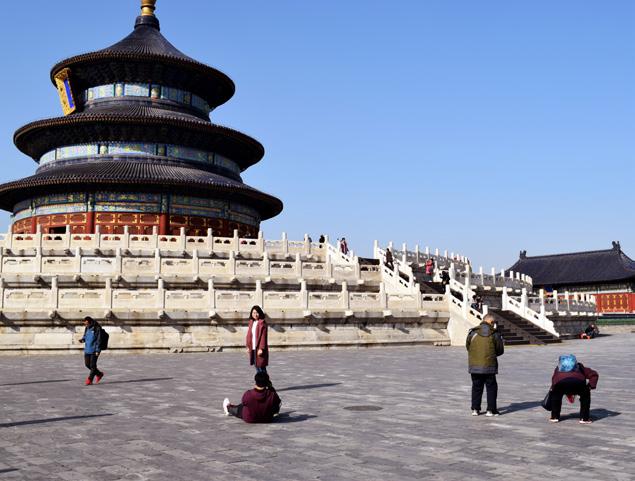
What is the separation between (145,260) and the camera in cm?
2780

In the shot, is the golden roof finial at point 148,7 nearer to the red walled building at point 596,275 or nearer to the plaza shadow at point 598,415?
the red walled building at point 596,275

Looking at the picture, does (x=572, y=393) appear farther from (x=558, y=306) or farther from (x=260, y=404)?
(x=558, y=306)

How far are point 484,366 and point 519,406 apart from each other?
61.2 inches

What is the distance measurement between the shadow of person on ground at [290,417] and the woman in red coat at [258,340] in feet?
5.08

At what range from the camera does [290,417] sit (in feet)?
32.6

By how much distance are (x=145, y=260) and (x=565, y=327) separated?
22.2 metres

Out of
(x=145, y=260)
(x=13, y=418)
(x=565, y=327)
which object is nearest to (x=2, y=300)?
(x=145, y=260)

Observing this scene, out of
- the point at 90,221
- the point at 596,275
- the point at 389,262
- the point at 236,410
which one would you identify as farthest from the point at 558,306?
the point at 596,275

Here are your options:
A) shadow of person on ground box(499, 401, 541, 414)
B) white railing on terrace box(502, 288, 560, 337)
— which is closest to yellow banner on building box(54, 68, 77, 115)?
white railing on terrace box(502, 288, 560, 337)

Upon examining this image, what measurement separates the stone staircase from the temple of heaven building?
1990 centimetres

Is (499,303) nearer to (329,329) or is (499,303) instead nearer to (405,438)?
(329,329)

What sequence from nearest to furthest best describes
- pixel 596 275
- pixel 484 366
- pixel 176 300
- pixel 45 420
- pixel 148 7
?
pixel 45 420 → pixel 484 366 → pixel 176 300 → pixel 148 7 → pixel 596 275

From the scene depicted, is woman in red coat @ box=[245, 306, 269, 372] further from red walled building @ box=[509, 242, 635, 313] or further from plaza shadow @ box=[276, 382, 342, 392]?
red walled building @ box=[509, 242, 635, 313]

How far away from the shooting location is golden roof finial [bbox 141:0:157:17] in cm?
5466
